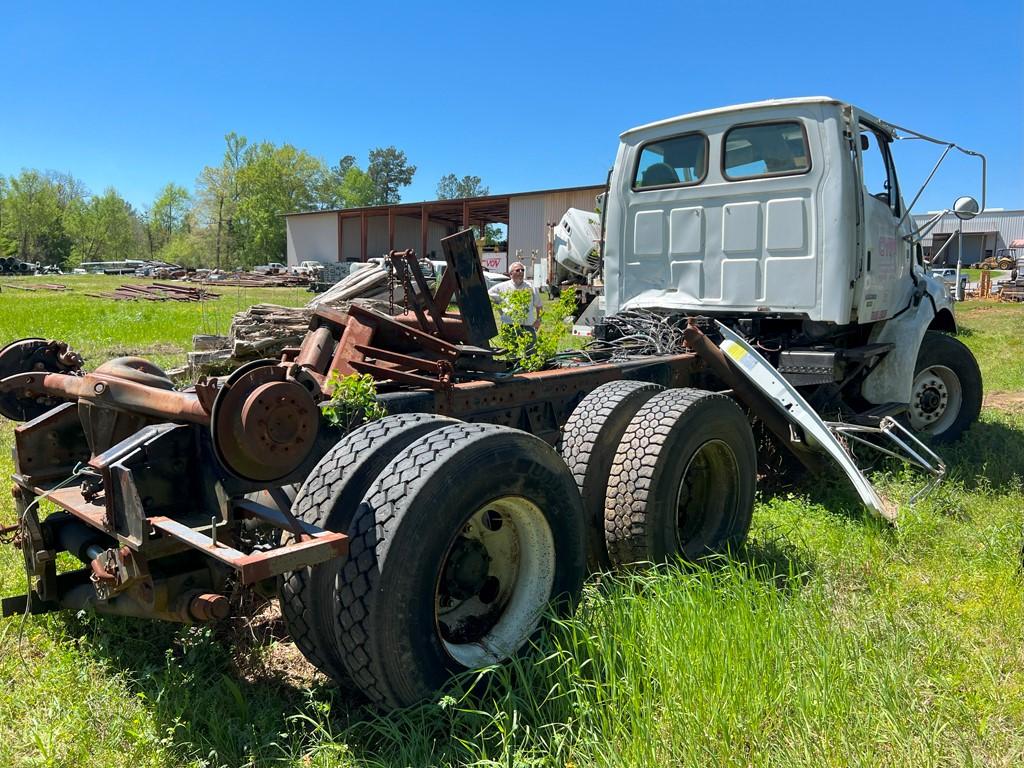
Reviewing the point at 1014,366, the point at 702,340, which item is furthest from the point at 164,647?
the point at 1014,366

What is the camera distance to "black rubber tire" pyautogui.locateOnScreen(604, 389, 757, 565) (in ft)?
11.5

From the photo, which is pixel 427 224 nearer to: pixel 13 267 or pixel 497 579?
pixel 13 267

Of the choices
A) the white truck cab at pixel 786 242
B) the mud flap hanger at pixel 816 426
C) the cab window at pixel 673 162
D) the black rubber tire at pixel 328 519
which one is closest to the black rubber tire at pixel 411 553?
the black rubber tire at pixel 328 519

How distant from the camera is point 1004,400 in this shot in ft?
30.3

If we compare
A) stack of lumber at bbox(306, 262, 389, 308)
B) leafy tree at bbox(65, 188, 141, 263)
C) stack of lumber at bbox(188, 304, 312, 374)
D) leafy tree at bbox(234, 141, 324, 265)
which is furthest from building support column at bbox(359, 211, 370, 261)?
leafy tree at bbox(65, 188, 141, 263)

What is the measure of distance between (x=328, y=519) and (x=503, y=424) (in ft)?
5.11

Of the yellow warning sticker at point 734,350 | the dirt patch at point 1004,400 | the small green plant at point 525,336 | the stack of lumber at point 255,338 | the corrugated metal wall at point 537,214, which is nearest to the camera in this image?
the small green plant at point 525,336

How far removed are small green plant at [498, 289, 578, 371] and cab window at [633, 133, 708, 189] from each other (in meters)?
1.97

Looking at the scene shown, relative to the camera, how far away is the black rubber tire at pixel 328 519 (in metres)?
2.47

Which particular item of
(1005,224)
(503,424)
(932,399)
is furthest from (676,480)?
(1005,224)

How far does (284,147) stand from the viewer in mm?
70938

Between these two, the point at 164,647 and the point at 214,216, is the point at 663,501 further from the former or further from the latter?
the point at 214,216

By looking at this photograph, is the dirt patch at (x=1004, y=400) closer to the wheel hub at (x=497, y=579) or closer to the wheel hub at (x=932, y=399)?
the wheel hub at (x=932, y=399)

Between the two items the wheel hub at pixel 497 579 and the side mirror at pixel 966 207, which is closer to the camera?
the wheel hub at pixel 497 579
